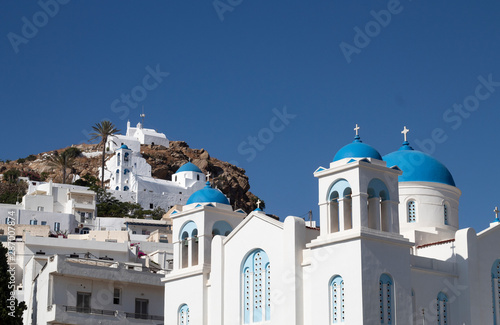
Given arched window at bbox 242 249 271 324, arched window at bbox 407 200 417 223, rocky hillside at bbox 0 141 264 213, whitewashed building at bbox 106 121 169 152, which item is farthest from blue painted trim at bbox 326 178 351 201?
whitewashed building at bbox 106 121 169 152

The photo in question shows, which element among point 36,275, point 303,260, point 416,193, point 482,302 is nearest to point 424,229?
point 416,193

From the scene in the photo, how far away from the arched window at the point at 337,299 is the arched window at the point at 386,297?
127 cm

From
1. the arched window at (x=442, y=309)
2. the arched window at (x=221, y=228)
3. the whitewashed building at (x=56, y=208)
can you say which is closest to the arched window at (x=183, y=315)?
the arched window at (x=221, y=228)

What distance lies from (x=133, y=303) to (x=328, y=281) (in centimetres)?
1545

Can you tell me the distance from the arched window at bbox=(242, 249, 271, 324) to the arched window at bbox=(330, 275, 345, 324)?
3280 mm

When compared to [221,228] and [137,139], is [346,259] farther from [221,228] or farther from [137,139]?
[137,139]

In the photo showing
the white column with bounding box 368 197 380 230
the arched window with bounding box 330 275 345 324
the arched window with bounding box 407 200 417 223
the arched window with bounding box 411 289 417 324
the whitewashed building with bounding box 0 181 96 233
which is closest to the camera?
the arched window with bounding box 330 275 345 324

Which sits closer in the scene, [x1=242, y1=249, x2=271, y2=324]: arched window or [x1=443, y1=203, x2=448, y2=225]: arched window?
[x1=242, y1=249, x2=271, y2=324]: arched window

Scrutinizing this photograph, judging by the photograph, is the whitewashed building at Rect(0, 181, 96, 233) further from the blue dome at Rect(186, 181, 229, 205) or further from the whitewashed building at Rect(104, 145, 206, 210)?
the blue dome at Rect(186, 181, 229, 205)

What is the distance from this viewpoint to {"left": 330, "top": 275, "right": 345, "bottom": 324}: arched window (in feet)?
90.5

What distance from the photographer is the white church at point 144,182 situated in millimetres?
90000

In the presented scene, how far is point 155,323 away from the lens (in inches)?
1599

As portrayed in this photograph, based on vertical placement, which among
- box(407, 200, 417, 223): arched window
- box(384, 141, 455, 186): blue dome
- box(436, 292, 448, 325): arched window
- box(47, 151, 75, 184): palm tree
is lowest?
box(436, 292, 448, 325): arched window

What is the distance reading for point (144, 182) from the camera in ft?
300
